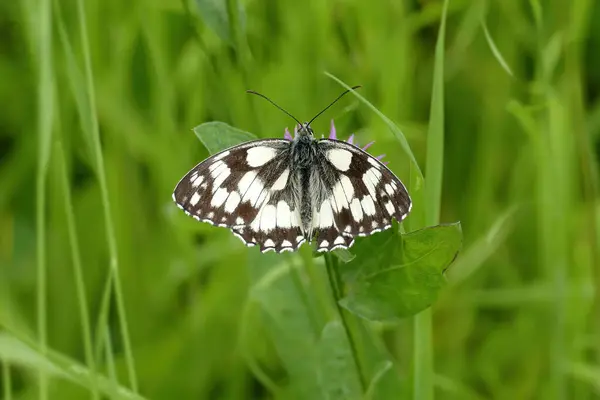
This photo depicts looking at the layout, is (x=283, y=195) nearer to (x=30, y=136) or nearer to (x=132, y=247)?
(x=132, y=247)

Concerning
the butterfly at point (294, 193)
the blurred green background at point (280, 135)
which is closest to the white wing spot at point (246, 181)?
the butterfly at point (294, 193)

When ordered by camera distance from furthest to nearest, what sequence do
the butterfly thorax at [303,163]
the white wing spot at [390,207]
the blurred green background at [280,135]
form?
1. the blurred green background at [280,135]
2. the butterfly thorax at [303,163]
3. the white wing spot at [390,207]

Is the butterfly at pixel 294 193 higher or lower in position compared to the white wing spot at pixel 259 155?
lower

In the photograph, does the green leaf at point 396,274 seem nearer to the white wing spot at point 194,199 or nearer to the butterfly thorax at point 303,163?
the butterfly thorax at point 303,163

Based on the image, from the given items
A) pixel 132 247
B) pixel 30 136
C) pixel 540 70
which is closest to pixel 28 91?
pixel 30 136

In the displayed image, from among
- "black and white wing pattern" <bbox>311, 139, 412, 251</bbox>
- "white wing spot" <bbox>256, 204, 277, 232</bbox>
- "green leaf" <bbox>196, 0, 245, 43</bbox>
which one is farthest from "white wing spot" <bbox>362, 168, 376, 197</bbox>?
"green leaf" <bbox>196, 0, 245, 43</bbox>

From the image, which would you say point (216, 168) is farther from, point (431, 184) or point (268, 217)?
point (431, 184)

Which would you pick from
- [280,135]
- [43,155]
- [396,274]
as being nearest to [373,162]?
[396,274]
